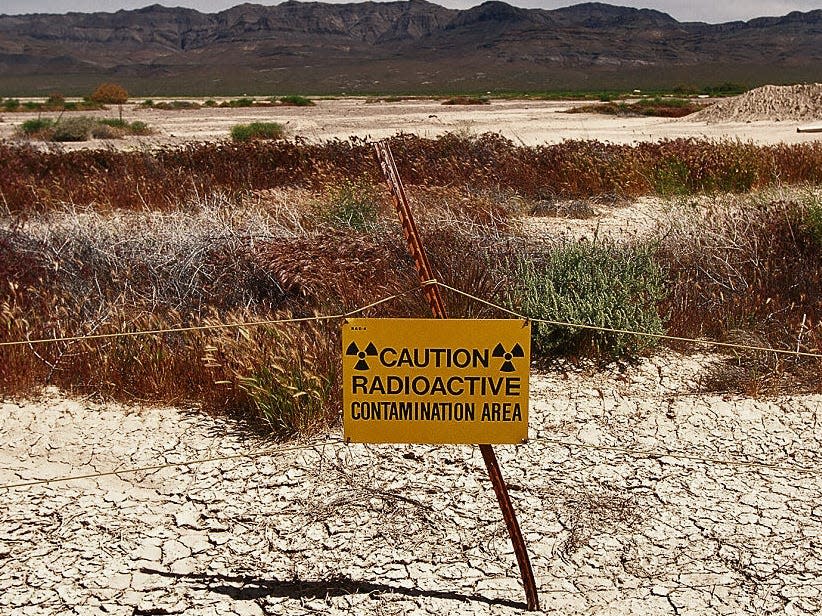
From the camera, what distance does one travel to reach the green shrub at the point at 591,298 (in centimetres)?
531

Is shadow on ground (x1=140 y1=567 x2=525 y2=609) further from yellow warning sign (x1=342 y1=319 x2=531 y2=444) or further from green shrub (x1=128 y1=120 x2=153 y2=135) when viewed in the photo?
green shrub (x1=128 y1=120 x2=153 y2=135)

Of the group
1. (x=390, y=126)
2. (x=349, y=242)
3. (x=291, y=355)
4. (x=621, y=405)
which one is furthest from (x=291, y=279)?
(x=390, y=126)

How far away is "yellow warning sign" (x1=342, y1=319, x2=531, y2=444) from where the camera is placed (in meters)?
2.80

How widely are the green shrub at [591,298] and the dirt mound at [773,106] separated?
82.2 feet

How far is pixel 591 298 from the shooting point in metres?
5.43

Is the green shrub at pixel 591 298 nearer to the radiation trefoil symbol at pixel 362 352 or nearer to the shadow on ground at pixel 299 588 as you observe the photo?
the shadow on ground at pixel 299 588

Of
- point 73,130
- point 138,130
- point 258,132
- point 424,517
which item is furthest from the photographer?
point 138,130

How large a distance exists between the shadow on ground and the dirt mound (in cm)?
2838

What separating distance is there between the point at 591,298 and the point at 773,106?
27.6m

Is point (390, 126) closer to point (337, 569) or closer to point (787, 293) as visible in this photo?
point (787, 293)

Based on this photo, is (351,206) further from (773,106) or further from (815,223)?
(773,106)

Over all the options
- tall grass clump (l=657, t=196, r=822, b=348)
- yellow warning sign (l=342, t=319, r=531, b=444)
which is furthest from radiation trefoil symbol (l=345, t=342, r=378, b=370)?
tall grass clump (l=657, t=196, r=822, b=348)

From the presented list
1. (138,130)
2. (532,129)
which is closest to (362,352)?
(532,129)

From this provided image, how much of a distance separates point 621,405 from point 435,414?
2.24 m
